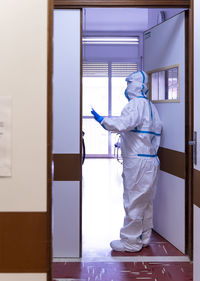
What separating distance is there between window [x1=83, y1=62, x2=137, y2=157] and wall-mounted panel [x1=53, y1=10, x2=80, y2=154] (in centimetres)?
700

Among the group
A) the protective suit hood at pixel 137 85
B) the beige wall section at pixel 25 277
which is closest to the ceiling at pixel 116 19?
the protective suit hood at pixel 137 85

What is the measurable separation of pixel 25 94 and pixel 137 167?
6.85 feet

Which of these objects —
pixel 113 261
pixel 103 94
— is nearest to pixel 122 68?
pixel 103 94

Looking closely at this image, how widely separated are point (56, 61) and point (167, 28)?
115 centimetres

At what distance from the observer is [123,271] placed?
319cm

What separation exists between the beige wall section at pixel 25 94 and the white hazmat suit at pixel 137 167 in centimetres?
192

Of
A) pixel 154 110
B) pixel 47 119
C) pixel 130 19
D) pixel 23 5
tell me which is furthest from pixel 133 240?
pixel 130 19

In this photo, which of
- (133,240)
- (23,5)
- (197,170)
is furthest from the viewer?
(133,240)

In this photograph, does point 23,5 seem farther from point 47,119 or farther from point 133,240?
point 133,240

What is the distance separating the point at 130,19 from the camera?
28.7 feet

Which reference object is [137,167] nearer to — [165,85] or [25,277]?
[165,85]

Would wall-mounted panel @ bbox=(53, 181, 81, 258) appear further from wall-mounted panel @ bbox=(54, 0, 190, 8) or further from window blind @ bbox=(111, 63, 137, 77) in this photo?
window blind @ bbox=(111, 63, 137, 77)

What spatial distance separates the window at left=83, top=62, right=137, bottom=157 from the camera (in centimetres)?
1041

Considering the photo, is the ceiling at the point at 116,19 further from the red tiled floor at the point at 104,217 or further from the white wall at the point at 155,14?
the red tiled floor at the point at 104,217
